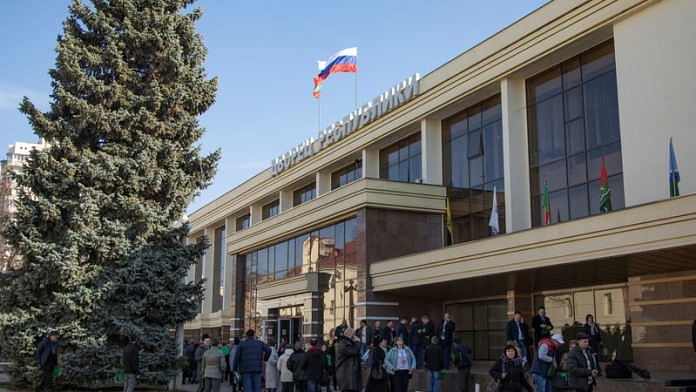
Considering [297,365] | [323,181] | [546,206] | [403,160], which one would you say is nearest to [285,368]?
[297,365]

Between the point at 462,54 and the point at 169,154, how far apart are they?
1202cm

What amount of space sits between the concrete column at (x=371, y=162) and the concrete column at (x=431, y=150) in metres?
4.49

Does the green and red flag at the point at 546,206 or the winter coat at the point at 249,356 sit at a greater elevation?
the green and red flag at the point at 546,206

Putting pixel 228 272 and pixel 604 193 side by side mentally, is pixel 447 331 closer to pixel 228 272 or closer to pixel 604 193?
pixel 604 193

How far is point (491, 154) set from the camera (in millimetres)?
28234

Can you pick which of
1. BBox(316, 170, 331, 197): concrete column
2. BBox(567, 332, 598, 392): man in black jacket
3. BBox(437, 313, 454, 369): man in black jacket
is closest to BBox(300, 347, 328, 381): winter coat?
BBox(567, 332, 598, 392): man in black jacket

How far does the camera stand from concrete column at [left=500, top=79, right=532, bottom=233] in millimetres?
26078

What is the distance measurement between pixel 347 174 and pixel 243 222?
16.7 metres

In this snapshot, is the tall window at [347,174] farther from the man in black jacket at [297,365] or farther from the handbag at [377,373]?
the handbag at [377,373]

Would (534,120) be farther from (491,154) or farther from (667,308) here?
(667,308)

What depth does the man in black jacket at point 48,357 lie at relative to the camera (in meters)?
19.1

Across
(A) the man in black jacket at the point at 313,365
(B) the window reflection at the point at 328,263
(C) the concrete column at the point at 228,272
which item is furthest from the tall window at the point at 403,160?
(C) the concrete column at the point at 228,272

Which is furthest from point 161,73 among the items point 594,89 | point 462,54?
point 594,89

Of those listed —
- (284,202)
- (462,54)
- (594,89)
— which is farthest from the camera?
(284,202)
